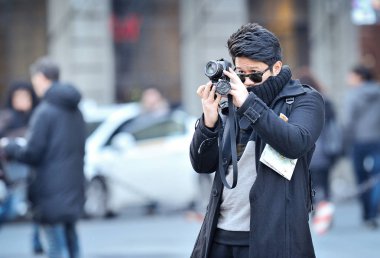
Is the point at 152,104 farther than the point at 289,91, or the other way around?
the point at 152,104

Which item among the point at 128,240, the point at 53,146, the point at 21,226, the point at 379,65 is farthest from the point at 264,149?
the point at 379,65

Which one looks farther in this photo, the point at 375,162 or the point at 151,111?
the point at 151,111

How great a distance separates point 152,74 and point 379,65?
Result: 175 inches

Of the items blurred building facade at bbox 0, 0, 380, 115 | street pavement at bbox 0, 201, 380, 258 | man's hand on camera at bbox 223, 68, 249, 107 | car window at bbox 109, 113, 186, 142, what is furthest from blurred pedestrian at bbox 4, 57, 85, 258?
blurred building facade at bbox 0, 0, 380, 115

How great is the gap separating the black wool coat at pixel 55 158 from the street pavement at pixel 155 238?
236cm

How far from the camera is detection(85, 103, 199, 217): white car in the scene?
15.4 m

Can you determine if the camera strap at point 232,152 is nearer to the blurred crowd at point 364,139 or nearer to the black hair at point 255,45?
the black hair at point 255,45

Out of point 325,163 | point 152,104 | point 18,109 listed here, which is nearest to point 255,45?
point 18,109

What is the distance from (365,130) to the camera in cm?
1281

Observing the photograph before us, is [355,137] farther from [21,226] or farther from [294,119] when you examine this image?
[294,119]

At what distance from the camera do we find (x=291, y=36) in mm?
21250

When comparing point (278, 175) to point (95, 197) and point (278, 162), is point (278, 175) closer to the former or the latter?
point (278, 162)

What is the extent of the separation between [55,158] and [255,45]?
12.7 ft

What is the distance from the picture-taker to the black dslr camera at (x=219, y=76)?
4.48 metres
